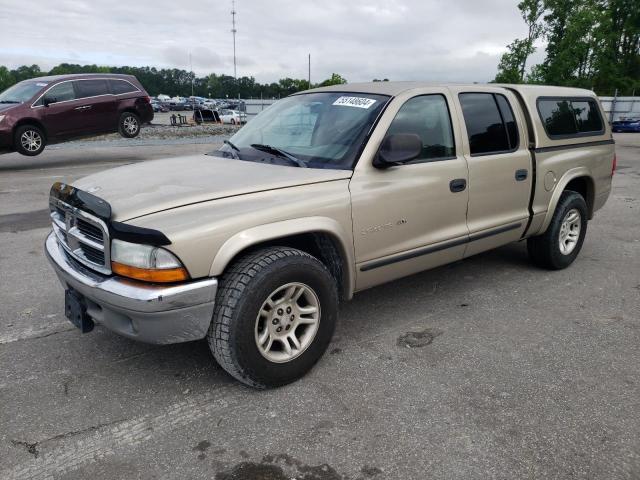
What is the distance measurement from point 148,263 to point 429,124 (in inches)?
86.7

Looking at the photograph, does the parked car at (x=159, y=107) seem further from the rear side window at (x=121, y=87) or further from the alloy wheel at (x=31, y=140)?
the alloy wheel at (x=31, y=140)

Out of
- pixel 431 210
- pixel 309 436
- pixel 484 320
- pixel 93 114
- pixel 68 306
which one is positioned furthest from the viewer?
pixel 93 114

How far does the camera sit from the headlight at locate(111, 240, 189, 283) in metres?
2.45

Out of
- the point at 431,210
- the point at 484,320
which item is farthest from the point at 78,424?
the point at 484,320

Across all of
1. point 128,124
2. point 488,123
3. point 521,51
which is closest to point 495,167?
point 488,123

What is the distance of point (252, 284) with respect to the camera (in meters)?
2.62

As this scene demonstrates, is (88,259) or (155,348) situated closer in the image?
(88,259)

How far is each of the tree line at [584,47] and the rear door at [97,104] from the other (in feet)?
155

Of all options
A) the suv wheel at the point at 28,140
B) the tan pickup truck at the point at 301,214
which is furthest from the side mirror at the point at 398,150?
the suv wheel at the point at 28,140

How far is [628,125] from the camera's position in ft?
101

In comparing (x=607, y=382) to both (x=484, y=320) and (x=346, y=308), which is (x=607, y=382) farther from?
(x=346, y=308)

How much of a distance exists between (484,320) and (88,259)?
2.71 metres

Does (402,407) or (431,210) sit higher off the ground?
(431,210)

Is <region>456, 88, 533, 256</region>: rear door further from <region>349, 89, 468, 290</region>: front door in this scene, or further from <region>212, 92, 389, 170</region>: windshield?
<region>212, 92, 389, 170</region>: windshield
